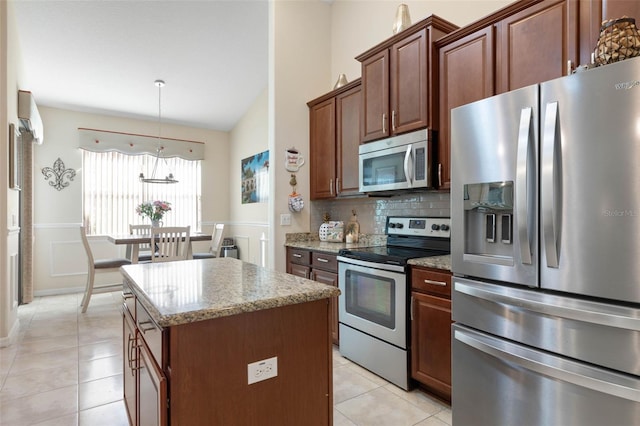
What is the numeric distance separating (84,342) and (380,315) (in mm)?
2789

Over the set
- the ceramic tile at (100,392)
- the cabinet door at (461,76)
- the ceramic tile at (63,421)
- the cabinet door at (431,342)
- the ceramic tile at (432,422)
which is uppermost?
the cabinet door at (461,76)

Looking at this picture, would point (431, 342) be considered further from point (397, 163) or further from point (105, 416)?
point (105, 416)

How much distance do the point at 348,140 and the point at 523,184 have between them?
1.93 m

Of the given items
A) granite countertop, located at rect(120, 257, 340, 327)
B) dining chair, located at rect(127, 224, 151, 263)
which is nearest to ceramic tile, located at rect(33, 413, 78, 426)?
granite countertop, located at rect(120, 257, 340, 327)

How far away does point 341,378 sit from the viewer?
8.11ft

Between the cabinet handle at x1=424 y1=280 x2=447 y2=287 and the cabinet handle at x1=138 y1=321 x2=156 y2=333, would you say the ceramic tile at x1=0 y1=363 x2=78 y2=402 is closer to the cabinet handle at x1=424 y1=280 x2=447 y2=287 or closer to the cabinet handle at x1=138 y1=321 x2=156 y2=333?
the cabinet handle at x1=138 y1=321 x2=156 y2=333

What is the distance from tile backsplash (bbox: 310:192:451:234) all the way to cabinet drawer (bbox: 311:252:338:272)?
2.03 feet

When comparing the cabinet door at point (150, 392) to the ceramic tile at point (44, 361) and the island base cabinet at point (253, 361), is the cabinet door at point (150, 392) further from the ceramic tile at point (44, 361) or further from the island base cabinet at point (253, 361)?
the ceramic tile at point (44, 361)

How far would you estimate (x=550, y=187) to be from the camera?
4.62 ft

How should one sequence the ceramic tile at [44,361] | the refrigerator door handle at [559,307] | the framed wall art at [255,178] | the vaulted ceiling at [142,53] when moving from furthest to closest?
the framed wall art at [255,178] → the vaulted ceiling at [142,53] → the ceramic tile at [44,361] → the refrigerator door handle at [559,307]

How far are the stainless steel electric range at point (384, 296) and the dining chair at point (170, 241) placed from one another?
237cm

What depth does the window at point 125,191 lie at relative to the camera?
17.7 feet

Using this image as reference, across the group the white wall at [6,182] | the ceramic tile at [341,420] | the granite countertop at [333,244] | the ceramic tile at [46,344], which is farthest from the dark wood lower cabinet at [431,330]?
the white wall at [6,182]

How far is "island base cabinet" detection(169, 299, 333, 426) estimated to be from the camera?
0.99 meters
